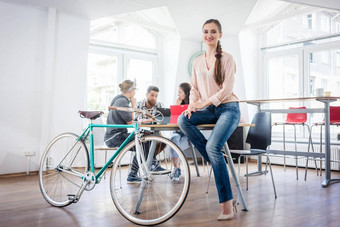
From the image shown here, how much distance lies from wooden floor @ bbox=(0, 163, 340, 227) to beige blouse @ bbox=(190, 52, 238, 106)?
877mm

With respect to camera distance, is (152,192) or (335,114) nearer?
(152,192)

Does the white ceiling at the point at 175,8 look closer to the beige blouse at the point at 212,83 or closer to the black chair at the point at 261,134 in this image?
the black chair at the point at 261,134

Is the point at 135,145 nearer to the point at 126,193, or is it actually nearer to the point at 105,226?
the point at 105,226

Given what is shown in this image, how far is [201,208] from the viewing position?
2492mm


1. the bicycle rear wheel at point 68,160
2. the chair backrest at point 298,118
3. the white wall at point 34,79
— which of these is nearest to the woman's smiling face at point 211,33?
the bicycle rear wheel at point 68,160

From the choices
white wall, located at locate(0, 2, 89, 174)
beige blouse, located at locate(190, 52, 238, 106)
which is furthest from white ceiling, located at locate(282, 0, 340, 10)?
white wall, located at locate(0, 2, 89, 174)

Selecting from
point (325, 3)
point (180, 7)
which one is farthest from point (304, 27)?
point (180, 7)

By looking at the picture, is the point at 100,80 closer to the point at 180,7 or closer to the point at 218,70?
the point at 180,7

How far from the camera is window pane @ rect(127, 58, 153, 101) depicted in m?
5.99

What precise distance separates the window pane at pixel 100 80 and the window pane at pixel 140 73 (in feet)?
1.13

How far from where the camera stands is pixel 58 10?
14.8 ft

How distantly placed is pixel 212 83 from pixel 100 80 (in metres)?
3.70

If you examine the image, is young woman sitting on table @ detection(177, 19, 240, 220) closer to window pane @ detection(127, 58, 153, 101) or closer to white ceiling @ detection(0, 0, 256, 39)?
white ceiling @ detection(0, 0, 256, 39)

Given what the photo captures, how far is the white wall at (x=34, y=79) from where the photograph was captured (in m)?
4.21
